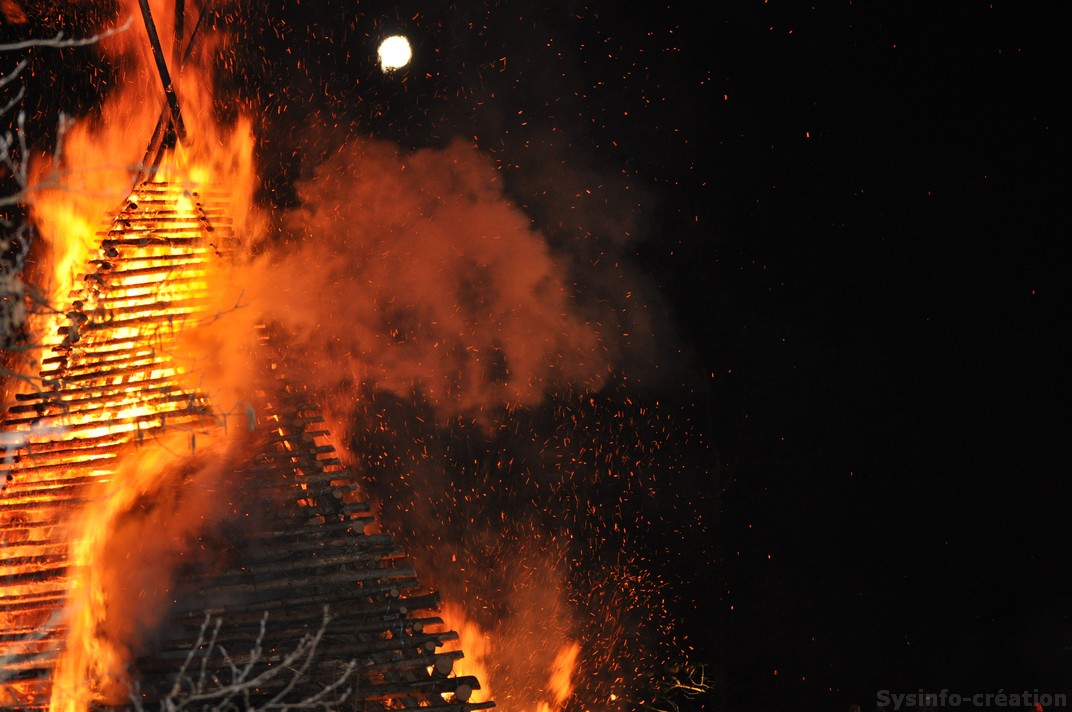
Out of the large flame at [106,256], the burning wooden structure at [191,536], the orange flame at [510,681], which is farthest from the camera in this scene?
the orange flame at [510,681]

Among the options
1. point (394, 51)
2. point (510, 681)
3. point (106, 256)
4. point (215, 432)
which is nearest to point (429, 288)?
point (510, 681)

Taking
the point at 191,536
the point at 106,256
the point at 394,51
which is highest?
the point at 394,51

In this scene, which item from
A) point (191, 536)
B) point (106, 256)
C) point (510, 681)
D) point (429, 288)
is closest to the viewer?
point (191, 536)

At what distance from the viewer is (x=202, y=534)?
831cm

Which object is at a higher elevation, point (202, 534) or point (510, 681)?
Result: point (510, 681)

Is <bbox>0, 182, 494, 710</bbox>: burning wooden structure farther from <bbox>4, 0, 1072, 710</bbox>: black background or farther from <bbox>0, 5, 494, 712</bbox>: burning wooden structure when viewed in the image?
<bbox>4, 0, 1072, 710</bbox>: black background

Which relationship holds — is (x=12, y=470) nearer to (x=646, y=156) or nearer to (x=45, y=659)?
(x=45, y=659)

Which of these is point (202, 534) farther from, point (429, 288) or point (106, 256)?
point (429, 288)

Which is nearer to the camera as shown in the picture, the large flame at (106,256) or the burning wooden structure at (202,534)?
the large flame at (106,256)

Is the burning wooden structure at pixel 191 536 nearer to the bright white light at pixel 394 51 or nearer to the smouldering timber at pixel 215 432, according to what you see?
the smouldering timber at pixel 215 432

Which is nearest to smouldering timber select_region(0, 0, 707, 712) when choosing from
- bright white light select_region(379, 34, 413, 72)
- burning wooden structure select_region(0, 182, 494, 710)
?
burning wooden structure select_region(0, 182, 494, 710)

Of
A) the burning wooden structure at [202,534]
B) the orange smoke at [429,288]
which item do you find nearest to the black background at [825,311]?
the orange smoke at [429,288]

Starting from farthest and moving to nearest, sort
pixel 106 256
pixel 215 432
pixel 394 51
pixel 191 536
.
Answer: pixel 394 51 → pixel 106 256 → pixel 215 432 → pixel 191 536

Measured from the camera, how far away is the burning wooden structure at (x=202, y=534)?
7.84 metres
